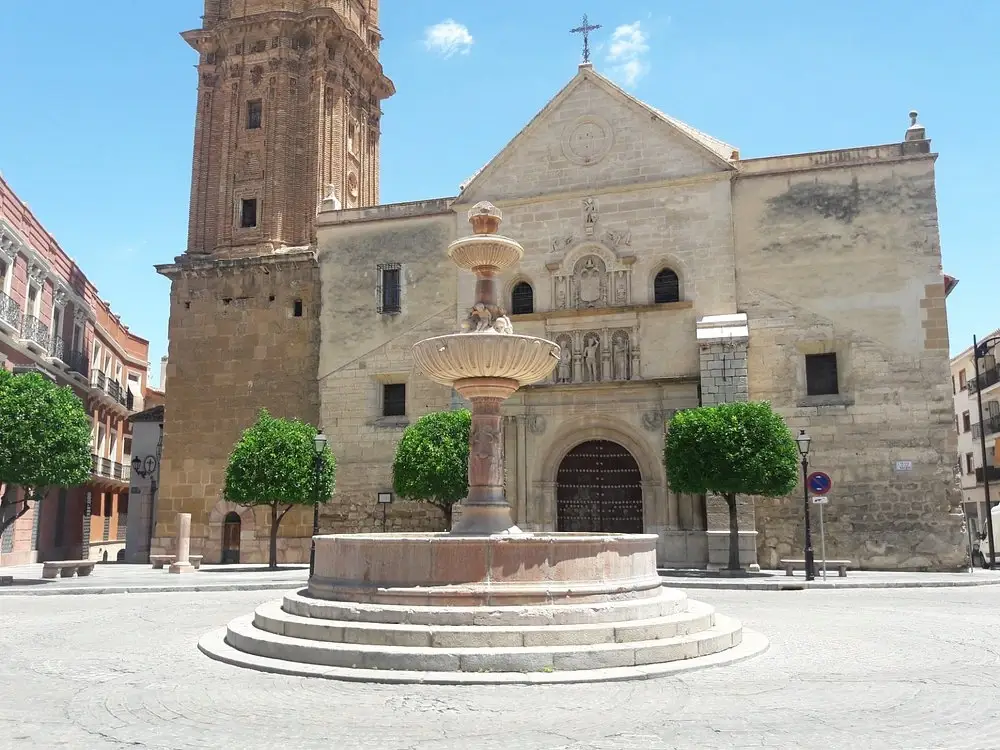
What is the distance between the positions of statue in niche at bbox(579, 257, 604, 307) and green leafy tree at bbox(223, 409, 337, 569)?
793cm

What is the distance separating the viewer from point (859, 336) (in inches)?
824

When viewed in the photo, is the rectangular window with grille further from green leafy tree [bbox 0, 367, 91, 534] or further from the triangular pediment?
green leafy tree [bbox 0, 367, 91, 534]

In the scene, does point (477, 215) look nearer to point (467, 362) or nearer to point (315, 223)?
point (467, 362)

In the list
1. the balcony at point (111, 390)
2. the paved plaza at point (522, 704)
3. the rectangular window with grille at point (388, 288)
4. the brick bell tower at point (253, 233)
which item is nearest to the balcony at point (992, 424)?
the rectangular window with grille at point (388, 288)

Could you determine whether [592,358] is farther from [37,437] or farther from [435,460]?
[37,437]

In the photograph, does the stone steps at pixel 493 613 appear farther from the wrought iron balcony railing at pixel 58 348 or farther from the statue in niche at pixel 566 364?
the wrought iron balcony railing at pixel 58 348

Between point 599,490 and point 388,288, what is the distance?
27.4 feet

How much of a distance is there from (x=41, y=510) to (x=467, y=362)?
22.4 meters

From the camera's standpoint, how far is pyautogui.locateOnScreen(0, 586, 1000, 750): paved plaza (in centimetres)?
510

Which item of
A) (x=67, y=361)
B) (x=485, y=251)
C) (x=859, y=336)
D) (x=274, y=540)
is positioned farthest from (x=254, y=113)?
(x=485, y=251)

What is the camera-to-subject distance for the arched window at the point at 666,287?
22.4 meters

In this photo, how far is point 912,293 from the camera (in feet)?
67.9

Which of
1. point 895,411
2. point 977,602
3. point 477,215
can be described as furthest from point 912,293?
point 477,215

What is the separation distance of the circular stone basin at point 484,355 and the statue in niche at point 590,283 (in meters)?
11.9
